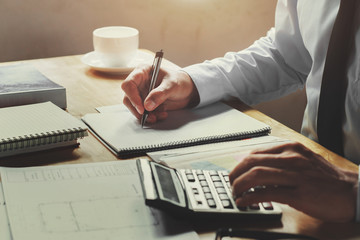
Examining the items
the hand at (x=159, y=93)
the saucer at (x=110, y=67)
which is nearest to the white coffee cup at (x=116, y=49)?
the saucer at (x=110, y=67)

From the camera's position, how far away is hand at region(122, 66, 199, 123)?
1.03 meters

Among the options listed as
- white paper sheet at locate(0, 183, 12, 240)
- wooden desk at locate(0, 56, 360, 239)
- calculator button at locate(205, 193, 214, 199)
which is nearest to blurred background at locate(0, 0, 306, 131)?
wooden desk at locate(0, 56, 360, 239)

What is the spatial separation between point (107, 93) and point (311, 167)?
644mm

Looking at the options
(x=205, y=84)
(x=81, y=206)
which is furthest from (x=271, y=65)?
(x=81, y=206)

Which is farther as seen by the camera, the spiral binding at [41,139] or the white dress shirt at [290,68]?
the white dress shirt at [290,68]

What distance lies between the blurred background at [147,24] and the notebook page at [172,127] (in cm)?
77

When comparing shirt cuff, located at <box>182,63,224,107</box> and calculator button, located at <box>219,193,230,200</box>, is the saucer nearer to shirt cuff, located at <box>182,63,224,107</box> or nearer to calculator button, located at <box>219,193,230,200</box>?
shirt cuff, located at <box>182,63,224,107</box>

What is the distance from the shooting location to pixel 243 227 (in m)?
0.67

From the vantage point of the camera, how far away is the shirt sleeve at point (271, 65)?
4.08 ft

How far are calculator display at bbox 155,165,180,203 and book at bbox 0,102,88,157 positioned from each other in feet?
0.73

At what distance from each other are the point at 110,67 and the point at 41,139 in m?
0.52

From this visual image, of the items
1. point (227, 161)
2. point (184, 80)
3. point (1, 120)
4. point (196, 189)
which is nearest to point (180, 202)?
point (196, 189)

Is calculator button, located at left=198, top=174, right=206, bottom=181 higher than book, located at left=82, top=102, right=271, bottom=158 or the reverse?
higher

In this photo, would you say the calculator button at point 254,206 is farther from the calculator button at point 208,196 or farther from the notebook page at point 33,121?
the notebook page at point 33,121
